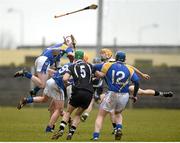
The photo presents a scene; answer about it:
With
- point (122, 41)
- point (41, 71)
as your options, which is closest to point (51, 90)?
point (41, 71)


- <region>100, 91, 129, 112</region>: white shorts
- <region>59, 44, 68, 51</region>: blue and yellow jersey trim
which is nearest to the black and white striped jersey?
<region>100, 91, 129, 112</region>: white shorts

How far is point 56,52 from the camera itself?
2705 centimetres

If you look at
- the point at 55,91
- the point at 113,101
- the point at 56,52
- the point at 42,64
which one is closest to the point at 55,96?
the point at 55,91

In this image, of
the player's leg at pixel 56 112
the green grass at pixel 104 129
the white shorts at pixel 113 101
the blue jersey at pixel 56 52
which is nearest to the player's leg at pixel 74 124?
the green grass at pixel 104 129

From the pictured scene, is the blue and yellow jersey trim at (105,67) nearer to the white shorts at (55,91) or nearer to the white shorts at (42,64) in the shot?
the white shorts at (55,91)

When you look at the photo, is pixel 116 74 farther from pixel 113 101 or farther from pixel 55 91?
pixel 55 91

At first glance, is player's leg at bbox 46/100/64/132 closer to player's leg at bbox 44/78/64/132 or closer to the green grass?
player's leg at bbox 44/78/64/132

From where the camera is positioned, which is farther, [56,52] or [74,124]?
[56,52]

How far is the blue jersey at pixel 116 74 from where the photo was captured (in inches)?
870

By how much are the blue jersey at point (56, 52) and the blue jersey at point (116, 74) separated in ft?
12.1

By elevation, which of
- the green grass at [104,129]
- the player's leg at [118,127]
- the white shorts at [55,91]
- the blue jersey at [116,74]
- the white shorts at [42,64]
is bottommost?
the green grass at [104,129]

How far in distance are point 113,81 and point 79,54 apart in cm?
100

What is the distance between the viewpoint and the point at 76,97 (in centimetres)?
2211

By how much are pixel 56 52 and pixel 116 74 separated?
519cm
